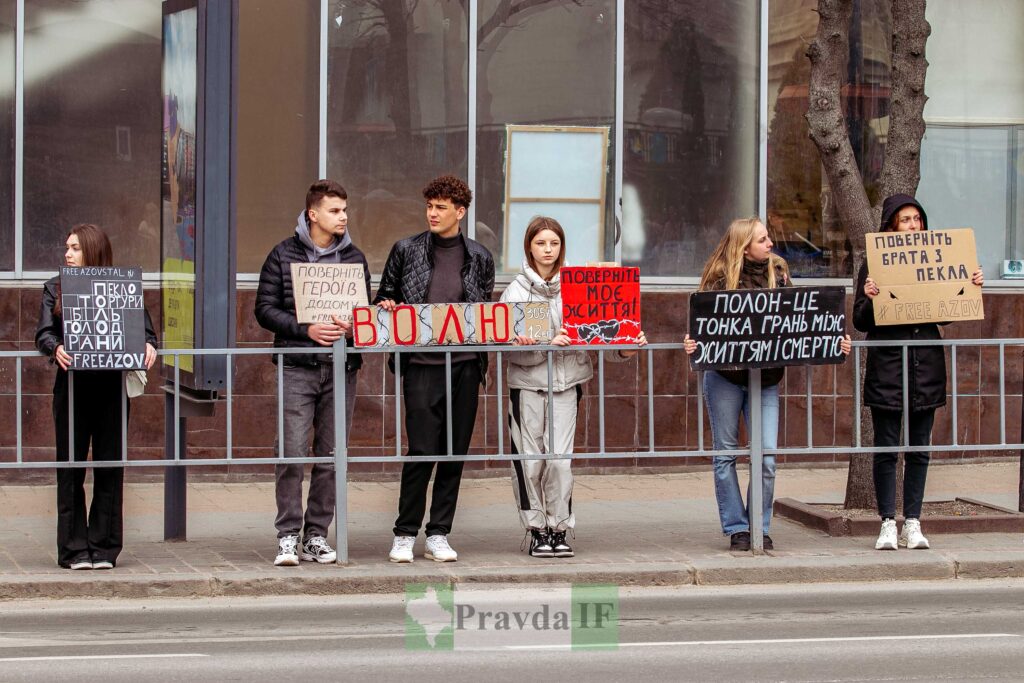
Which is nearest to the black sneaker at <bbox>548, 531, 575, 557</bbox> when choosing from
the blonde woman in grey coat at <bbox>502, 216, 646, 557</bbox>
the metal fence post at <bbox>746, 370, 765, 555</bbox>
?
the blonde woman in grey coat at <bbox>502, 216, 646, 557</bbox>

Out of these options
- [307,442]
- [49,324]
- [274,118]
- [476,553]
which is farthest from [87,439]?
[274,118]

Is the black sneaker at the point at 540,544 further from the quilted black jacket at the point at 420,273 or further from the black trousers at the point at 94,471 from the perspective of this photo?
the black trousers at the point at 94,471

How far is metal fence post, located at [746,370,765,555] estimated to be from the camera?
8.95 metres

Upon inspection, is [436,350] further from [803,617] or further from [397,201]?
[397,201]

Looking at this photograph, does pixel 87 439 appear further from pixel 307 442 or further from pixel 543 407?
pixel 543 407

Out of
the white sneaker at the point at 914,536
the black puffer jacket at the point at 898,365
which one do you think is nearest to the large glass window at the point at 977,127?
the black puffer jacket at the point at 898,365

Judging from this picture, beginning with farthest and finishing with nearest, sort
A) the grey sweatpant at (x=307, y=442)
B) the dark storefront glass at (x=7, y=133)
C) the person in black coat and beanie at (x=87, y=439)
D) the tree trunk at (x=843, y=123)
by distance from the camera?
1. the dark storefront glass at (x=7, y=133)
2. the tree trunk at (x=843, y=123)
3. the grey sweatpant at (x=307, y=442)
4. the person in black coat and beanie at (x=87, y=439)

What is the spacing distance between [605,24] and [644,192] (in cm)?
146

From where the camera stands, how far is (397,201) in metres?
12.9

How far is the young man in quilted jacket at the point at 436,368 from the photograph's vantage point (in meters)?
8.75

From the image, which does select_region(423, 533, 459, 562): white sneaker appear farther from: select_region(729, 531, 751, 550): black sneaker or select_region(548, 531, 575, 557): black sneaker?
select_region(729, 531, 751, 550): black sneaker

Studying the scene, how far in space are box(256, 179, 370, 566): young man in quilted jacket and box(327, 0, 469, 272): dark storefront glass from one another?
4087 millimetres

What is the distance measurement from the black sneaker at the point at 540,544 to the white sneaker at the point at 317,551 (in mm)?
1146

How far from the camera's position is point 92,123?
12570 millimetres
